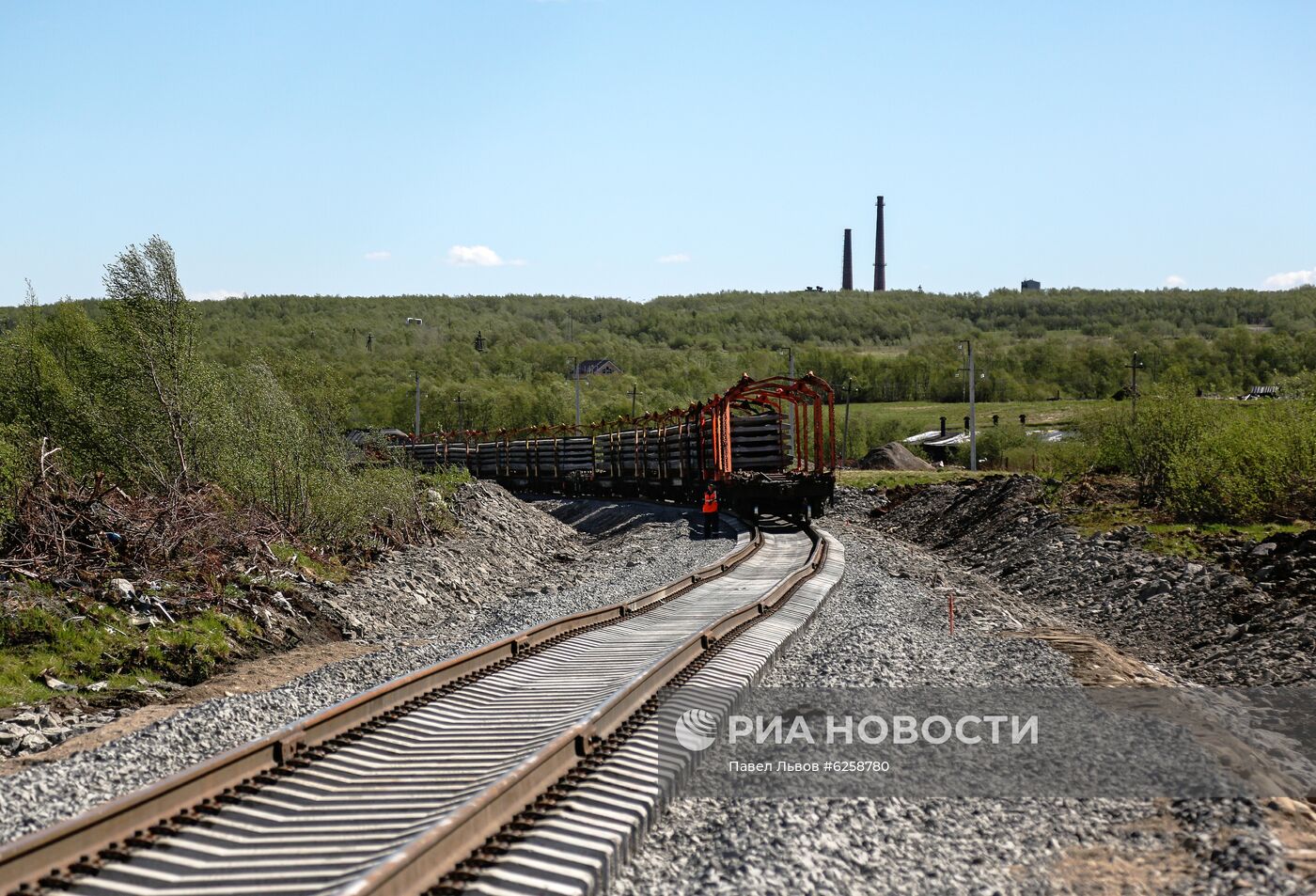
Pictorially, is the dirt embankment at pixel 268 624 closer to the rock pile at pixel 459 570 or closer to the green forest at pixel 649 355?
the rock pile at pixel 459 570

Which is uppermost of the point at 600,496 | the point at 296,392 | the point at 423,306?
the point at 423,306

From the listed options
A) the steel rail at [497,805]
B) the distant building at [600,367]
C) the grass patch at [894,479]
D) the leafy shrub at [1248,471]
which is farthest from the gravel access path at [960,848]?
the distant building at [600,367]

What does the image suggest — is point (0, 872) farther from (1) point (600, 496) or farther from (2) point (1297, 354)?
(2) point (1297, 354)

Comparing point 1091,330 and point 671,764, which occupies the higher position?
point 1091,330

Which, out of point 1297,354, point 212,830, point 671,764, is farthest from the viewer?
point 1297,354

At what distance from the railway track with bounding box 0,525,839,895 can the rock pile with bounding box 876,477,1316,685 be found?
18.0ft

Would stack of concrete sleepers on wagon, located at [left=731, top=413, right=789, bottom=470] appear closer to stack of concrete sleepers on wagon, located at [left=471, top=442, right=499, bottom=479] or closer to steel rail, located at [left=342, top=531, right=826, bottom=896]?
steel rail, located at [left=342, top=531, right=826, bottom=896]

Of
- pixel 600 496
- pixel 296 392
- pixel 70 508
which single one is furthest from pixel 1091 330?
pixel 70 508

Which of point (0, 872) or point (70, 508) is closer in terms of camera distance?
point (0, 872)

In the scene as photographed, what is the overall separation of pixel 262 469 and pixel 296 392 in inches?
373

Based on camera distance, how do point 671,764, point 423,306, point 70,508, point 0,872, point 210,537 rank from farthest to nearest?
point 423,306
point 210,537
point 70,508
point 671,764
point 0,872

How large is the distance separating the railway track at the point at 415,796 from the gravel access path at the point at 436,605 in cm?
108

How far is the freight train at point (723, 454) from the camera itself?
92.6ft

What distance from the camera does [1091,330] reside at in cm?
19700
